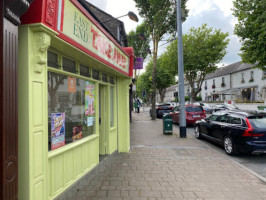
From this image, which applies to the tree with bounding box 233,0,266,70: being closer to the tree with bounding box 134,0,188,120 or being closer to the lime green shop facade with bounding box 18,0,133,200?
the tree with bounding box 134,0,188,120

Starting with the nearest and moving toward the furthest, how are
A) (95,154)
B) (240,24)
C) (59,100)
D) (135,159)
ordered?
(59,100) < (95,154) < (135,159) < (240,24)

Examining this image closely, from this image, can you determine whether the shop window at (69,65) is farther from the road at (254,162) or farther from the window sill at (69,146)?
the road at (254,162)

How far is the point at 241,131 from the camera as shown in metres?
6.23

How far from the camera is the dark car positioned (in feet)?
19.5

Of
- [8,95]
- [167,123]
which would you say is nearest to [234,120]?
[167,123]

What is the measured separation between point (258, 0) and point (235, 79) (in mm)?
26138

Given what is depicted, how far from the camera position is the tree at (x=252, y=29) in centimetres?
1282

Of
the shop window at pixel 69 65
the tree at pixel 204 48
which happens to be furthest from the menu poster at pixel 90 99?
the tree at pixel 204 48

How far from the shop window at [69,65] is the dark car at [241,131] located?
5.39 metres

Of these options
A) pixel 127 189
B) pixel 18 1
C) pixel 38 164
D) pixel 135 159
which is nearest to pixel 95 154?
pixel 127 189

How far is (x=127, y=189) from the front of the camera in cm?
411

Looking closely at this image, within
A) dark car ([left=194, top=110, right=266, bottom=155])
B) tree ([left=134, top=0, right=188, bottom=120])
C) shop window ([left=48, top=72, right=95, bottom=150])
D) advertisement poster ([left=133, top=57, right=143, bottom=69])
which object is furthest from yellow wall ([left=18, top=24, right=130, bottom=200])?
tree ([left=134, top=0, right=188, bottom=120])

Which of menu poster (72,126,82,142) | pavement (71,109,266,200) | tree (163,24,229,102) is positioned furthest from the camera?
tree (163,24,229,102)

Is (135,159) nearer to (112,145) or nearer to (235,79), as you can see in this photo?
(112,145)
